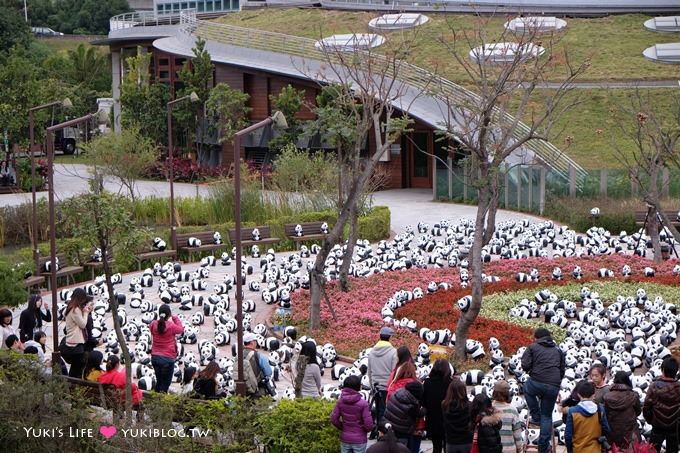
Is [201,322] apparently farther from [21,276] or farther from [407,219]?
[407,219]

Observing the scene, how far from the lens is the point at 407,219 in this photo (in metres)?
37.8

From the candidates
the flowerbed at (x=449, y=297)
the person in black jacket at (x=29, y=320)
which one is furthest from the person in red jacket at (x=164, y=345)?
the flowerbed at (x=449, y=297)

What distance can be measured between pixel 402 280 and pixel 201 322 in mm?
5397

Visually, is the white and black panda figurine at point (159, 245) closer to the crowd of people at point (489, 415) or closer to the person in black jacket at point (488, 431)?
the crowd of people at point (489, 415)

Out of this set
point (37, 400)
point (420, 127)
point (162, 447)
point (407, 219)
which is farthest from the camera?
point (420, 127)

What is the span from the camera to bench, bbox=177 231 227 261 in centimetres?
3080

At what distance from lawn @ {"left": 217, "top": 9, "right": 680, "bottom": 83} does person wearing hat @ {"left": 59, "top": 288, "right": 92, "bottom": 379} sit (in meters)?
30.2

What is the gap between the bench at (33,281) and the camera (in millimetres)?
25766

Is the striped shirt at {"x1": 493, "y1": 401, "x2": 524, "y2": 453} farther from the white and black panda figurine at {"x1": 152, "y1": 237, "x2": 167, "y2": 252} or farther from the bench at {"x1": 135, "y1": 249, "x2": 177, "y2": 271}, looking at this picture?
the white and black panda figurine at {"x1": 152, "y1": 237, "x2": 167, "y2": 252}

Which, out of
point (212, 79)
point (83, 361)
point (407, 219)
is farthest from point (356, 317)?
point (212, 79)

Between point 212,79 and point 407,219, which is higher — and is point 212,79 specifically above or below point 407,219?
above

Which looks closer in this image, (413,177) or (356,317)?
(356,317)

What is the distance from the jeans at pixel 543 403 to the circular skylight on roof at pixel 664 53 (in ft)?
125

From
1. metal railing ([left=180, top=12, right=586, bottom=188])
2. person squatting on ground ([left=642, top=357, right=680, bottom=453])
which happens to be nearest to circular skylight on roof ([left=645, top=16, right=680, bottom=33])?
metal railing ([left=180, top=12, right=586, bottom=188])
